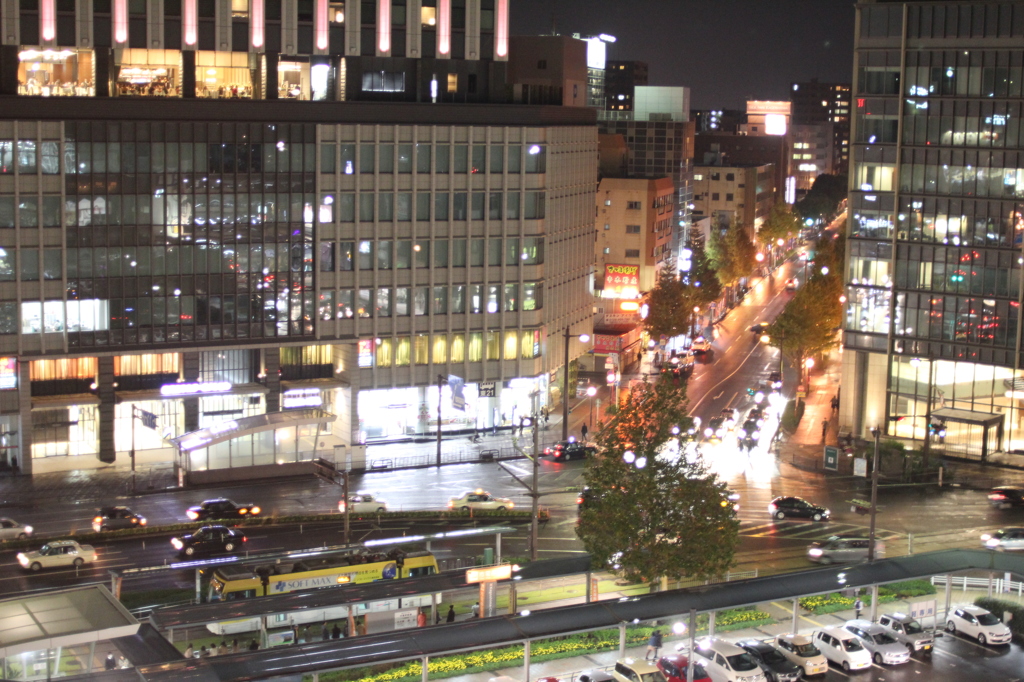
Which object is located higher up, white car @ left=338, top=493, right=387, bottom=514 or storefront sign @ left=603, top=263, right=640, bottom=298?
storefront sign @ left=603, top=263, right=640, bottom=298

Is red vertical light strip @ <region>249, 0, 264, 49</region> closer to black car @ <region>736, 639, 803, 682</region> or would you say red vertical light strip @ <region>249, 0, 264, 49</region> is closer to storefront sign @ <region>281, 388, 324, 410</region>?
storefront sign @ <region>281, 388, 324, 410</region>

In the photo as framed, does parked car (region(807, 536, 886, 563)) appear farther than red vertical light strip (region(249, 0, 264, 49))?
No

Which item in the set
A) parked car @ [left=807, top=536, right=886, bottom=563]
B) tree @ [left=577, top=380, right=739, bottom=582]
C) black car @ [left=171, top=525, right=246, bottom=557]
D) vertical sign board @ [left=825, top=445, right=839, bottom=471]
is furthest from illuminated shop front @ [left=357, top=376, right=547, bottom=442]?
tree @ [left=577, top=380, right=739, bottom=582]

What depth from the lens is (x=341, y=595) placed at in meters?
47.5

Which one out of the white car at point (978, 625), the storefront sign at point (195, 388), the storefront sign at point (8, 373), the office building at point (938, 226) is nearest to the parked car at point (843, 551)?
the white car at point (978, 625)

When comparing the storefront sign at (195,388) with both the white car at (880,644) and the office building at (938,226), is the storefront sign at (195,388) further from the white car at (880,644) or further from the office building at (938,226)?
the white car at (880,644)

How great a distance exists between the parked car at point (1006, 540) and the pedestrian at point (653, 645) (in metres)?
23.2

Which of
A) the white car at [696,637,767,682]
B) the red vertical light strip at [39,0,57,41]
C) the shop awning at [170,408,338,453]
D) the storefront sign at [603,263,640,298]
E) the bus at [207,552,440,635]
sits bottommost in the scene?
the white car at [696,637,767,682]

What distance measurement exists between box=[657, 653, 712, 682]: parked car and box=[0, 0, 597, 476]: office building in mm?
38086

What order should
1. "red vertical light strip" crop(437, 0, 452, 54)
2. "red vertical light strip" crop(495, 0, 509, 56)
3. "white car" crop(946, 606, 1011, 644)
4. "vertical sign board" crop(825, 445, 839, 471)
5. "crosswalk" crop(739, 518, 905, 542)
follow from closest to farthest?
"white car" crop(946, 606, 1011, 644) → "crosswalk" crop(739, 518, 905, 542) → "vertical sign board" crop(825, 445, 839, 471) → "red vertical light strip" crop(437, 0, 452, 54) → "red vertical light strip" crop(495, 0, 509, 56)

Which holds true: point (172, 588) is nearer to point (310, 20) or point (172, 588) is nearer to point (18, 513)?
point (18, 513)

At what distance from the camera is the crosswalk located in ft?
219

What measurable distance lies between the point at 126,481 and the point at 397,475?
51.5ft

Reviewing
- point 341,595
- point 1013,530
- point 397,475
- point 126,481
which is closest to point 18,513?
point 126,481
